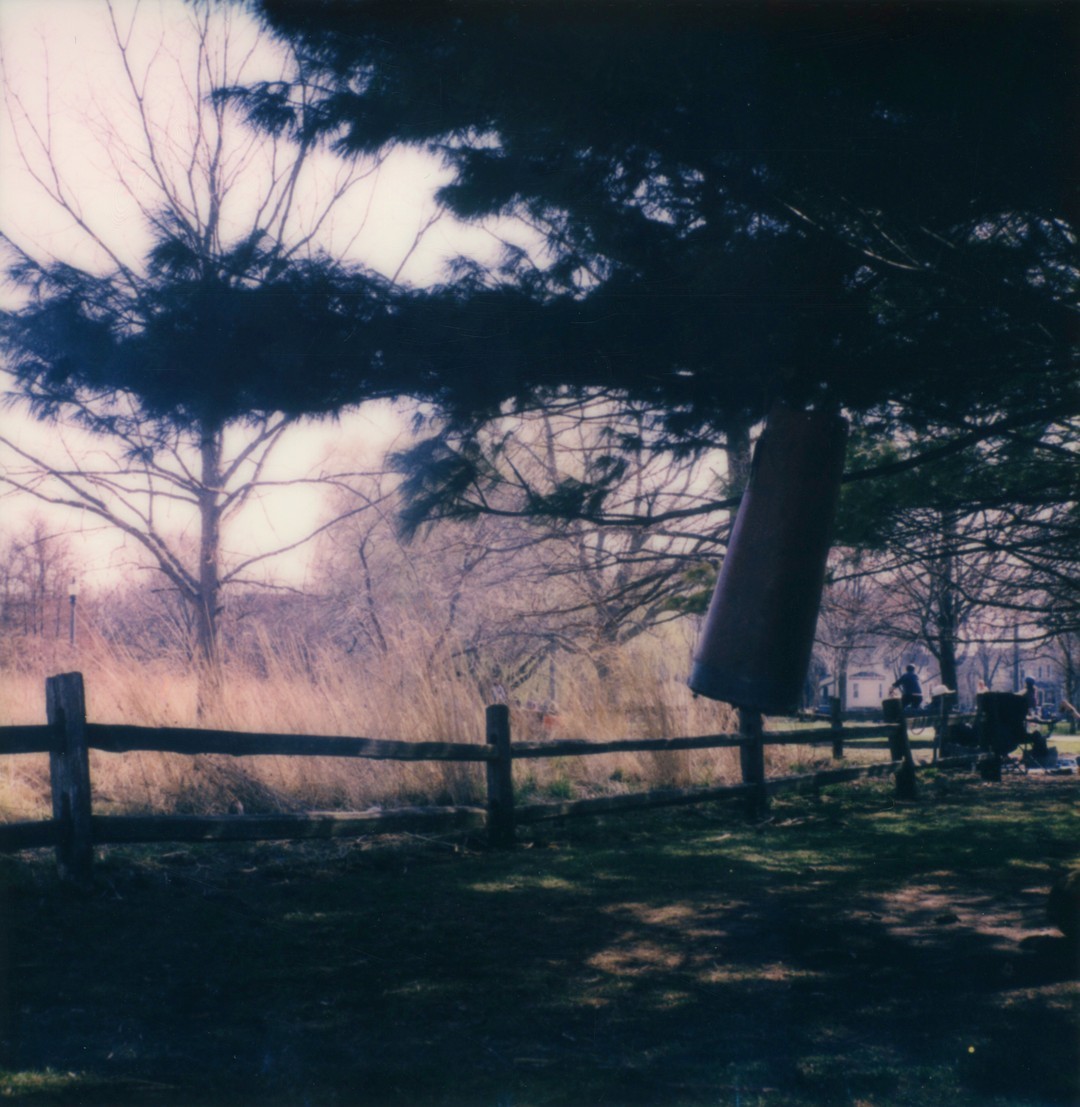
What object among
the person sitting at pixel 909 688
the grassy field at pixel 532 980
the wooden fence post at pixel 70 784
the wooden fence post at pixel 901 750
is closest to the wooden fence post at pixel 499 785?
the grassy field at pixel 532 980

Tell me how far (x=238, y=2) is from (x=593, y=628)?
8.80m

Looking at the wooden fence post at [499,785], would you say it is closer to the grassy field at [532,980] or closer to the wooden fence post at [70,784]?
the grassy field at [532,980]

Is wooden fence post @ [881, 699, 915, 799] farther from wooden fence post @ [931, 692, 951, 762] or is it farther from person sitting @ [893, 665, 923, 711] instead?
person sitting @ [893, 665, 923, 711]

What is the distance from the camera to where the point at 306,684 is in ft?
27.6

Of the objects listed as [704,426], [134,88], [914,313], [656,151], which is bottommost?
[704,426]

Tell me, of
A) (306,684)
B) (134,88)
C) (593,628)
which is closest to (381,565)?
(593,628)

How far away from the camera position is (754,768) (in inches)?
346

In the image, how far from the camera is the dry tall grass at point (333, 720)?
7.09m

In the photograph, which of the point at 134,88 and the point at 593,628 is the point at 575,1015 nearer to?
the point at 593,628

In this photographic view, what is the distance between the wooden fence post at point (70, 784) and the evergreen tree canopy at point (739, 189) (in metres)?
2.30

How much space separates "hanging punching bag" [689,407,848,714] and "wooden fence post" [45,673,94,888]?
9.54ft

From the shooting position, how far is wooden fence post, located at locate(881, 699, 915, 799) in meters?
10.5

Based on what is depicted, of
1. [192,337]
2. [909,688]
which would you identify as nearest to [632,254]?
[192,337]

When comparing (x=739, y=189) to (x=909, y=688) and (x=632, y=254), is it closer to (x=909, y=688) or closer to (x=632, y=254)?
(x=632, y=254)
